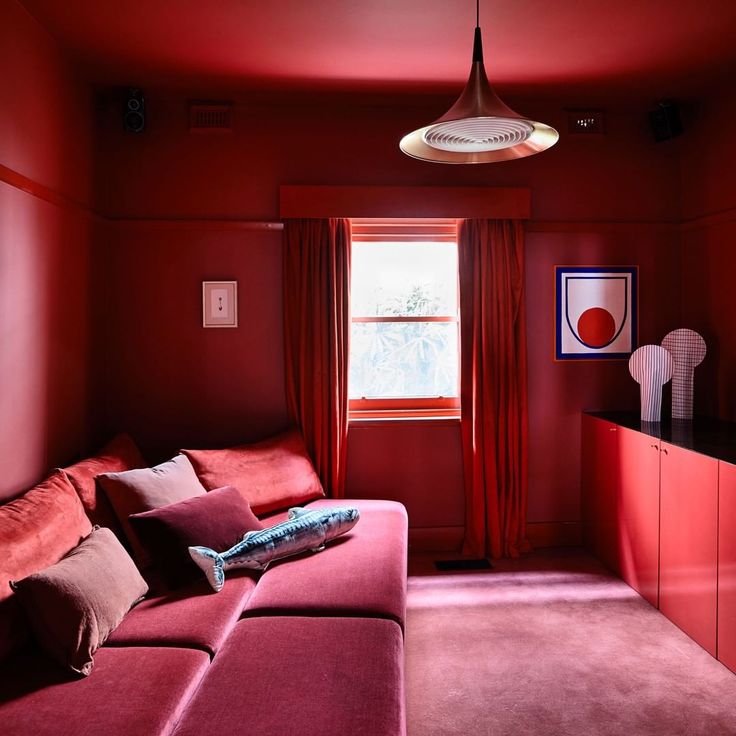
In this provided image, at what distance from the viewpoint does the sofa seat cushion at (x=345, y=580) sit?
91.0 inches

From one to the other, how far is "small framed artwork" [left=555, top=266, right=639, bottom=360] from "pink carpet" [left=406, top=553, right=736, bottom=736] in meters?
1.43

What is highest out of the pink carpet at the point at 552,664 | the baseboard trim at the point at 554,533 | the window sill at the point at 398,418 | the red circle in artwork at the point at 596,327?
the red circle in artwork at the point at 596,327

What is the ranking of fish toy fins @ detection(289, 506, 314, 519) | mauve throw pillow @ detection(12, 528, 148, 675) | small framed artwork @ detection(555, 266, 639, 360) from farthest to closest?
small framed artwork @ detection(555, 266, 639, 360), fish toy fins @ detection(289, 506, 314, 519), mauve throw pillow @ detection(12, 528, 148, 675)

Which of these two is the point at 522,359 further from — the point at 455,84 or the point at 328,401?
the point at 455,84

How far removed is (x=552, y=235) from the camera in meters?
4.03

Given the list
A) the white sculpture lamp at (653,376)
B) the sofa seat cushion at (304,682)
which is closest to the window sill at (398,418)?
the white sculpture lamp at (653,376)

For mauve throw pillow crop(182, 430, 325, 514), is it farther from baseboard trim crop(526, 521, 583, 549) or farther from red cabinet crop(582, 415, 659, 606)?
red cabinet crop(582, 415, 659, 606)

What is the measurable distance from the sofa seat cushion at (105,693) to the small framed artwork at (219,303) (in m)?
2.20

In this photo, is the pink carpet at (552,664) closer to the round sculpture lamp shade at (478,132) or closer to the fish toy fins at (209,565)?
the fish toy fins at (209,565)

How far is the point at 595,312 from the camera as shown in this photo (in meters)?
4.07

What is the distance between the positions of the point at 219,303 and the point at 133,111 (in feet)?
4.02

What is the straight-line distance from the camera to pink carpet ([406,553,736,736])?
7.50 feet

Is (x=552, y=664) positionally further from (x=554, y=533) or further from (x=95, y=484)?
(x=95, y=484)

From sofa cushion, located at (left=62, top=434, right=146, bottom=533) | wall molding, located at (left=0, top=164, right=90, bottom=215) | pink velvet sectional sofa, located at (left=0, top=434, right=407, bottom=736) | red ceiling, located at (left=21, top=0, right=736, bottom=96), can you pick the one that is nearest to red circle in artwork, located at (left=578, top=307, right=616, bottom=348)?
red ceiling, located at (left=21, top=0, right=736, bottom=96)
